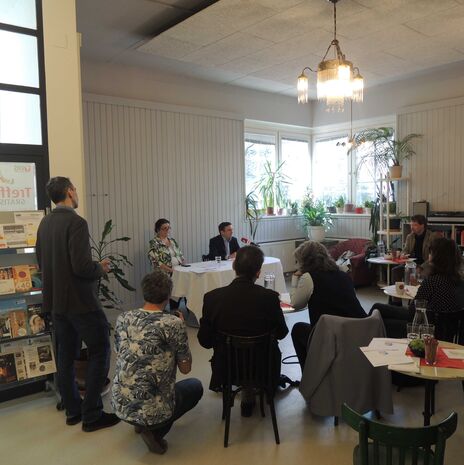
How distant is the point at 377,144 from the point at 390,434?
20.4 feet

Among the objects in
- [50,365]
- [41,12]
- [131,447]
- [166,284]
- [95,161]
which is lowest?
[131,447]

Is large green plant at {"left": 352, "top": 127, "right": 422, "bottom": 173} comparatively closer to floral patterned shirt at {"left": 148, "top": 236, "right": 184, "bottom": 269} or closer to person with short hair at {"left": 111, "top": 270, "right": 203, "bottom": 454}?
floral patterned shirt at {"left": 148, "top": 236, "right": 184, "bottom": 269}

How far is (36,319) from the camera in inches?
128

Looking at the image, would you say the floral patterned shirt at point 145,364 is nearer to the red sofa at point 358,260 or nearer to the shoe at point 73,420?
the shoe at point 73,420

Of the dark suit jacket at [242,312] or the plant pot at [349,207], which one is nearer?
the dark suit jacket at [242,312]

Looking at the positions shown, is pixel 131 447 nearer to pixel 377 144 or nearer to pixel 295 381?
pixel 295 381

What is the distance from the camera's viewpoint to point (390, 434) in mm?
1522

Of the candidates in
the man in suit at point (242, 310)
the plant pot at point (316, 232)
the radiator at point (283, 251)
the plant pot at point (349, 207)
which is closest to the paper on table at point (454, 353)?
the man in suit at point (242, 310)

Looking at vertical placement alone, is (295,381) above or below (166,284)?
below

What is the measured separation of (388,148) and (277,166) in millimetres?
2071

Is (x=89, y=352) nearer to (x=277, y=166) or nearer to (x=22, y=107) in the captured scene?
(x=22, y=107)

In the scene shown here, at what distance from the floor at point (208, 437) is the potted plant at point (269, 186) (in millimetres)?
4946

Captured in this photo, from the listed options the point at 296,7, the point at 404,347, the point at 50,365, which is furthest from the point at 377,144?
the point at 50,365

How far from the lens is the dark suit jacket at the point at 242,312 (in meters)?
2.59
